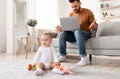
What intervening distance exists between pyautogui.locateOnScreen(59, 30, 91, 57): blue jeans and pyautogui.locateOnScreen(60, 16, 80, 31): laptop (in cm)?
6

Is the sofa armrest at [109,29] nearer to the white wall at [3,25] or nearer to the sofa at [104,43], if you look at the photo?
the sofa at [104,43]

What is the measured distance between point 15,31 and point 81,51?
2.58 m

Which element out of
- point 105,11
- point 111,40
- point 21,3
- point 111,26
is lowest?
point 111,40

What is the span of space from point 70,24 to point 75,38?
212 millimetres

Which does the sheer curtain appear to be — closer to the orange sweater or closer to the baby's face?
the orange sweater

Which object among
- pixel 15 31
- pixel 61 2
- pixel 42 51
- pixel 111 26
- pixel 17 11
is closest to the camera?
pixel 42 51

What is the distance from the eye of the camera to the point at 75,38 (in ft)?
6.89

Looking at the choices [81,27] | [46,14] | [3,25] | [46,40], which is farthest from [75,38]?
[3,25]

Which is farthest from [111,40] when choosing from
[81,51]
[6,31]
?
[6,31]

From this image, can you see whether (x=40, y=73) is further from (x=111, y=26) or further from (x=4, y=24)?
(x=4, y=24)

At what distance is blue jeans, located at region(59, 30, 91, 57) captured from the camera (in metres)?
1.90

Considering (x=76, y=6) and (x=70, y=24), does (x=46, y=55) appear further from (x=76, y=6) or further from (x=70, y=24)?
(x=76, y=6)

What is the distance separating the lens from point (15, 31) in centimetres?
407

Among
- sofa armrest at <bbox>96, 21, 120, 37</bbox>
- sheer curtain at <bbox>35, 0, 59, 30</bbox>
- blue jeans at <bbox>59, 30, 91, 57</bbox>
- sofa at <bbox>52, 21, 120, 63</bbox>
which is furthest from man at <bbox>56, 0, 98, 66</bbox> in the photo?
sheer curtain at <bbox>35, 0, 59, 30</bbox>
